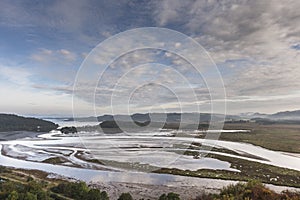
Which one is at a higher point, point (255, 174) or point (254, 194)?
point (254, 194)

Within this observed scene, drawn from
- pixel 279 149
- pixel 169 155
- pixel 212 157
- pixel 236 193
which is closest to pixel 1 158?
pixel 169 155

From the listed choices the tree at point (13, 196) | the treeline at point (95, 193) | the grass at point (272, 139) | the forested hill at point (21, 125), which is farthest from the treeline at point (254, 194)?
the forested hill at point (21, 125)

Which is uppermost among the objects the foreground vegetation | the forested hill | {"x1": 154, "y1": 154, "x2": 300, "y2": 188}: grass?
the forested hill

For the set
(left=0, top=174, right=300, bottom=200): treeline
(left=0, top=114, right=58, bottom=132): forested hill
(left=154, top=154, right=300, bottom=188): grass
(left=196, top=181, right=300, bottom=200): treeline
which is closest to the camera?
(left=196, top=181, right=300, bottom=200): treeline

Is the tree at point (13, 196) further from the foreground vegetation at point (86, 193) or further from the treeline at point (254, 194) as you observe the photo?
the treeline at point (254, 194)

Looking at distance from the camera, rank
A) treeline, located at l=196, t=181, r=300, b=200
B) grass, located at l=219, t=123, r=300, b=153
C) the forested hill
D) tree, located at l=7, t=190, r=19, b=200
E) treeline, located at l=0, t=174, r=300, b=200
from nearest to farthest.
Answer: treeline, located at l=196, t=181, r=300, b=200
treeline, located at l=0, t=174, r=300, b=200
tree, located at l=7, t=190, r=19, b=200
grass, located at l=219, t=123, r=300, b=153
the forested hill

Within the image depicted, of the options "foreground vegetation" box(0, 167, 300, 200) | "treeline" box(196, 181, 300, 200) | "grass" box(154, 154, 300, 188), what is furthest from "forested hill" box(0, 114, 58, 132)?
"treeline" box(196, 181, 300, 200)

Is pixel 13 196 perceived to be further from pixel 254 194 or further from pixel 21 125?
pixel 21 125

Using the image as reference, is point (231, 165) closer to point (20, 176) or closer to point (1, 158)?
point (20, 176)

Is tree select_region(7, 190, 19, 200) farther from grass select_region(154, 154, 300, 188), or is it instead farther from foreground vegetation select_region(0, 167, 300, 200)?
grass select_region(154, 154, 300, 188)

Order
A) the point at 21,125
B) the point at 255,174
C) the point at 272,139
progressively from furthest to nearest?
1. the point at 21,125
2. the point at 272,139
3. the point at 255,174

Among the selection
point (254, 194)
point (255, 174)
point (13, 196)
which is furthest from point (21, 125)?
point (254, 194)

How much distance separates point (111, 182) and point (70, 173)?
5510mm

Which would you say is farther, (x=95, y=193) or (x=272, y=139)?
(x=272, y=139)
